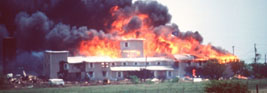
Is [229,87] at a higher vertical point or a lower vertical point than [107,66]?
lower

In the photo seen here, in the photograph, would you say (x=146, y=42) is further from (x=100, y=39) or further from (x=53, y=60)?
(x=53, y=60)

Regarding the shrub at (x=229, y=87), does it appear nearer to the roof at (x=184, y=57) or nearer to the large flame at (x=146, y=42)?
the roof at (x=184, y=57)

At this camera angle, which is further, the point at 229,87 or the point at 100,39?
the point at 100,39

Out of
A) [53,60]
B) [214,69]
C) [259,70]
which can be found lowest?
[259,70]

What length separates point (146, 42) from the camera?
103562 mm

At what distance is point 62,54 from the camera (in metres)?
85.9

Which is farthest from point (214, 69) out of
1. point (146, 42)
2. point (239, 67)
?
point (146, 42)

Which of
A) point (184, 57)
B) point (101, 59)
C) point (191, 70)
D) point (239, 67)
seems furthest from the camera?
point (184, 57)

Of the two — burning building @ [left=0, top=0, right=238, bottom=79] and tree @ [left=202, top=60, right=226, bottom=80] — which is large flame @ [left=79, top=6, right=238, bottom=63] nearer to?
burning building @ [left=0, top=0, right=238, bottom=79]

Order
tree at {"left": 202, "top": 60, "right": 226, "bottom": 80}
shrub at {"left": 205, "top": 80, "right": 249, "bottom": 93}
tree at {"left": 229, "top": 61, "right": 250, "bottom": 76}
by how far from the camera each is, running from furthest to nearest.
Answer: tree at {"left": 229, "top": 61, "right": 250, "bottom": 76} → tree at {"left": 202, "top": 60, "right": 226, "bottom": 80} → shrub at {"left": 205, "top": 80, "right": 249, "bottom": 93}

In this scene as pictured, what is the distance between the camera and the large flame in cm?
9569

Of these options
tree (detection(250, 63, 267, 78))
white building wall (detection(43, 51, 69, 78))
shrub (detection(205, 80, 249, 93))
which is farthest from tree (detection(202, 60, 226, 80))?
shrub (detection(205, 80, 249, 93))

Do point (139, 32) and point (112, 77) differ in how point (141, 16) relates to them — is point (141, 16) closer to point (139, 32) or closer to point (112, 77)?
point (139, 32)

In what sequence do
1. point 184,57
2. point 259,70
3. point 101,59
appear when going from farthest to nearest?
1. point 184,57
2. point 101,59
3. point 259,70
